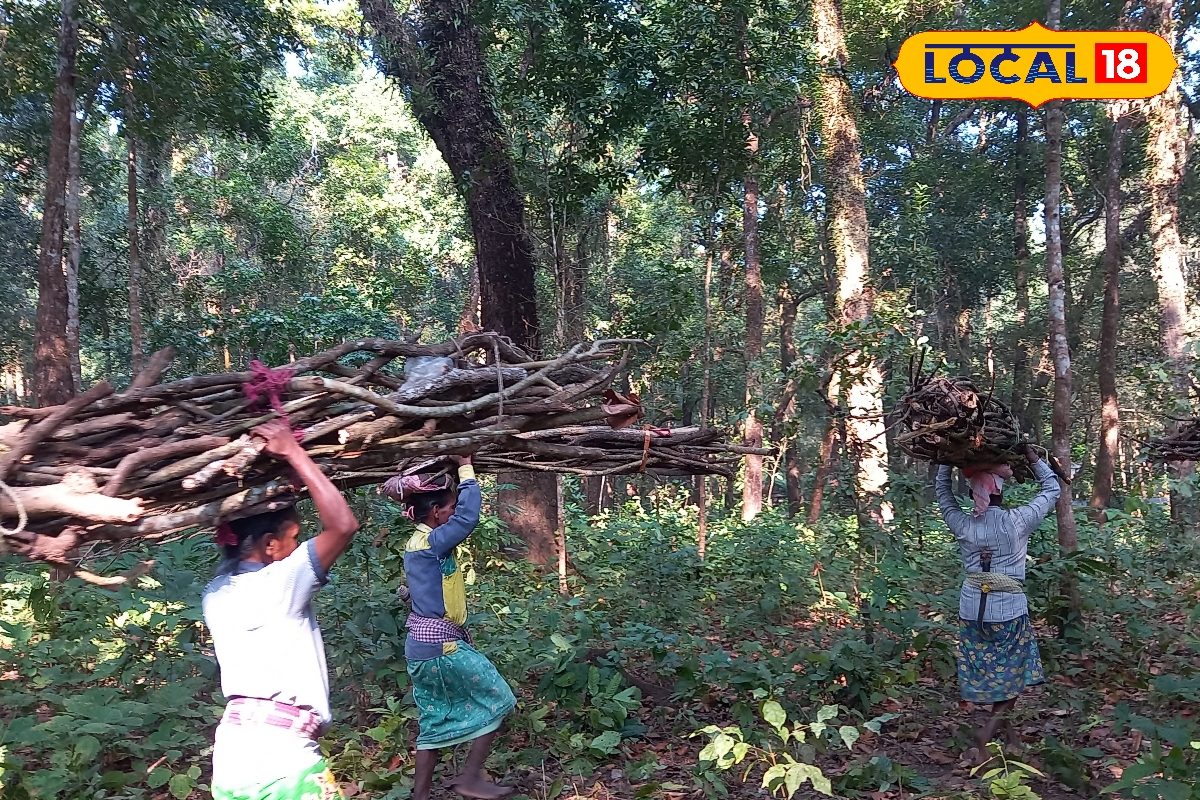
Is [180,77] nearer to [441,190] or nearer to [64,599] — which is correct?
[64,599]

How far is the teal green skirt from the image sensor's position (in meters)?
3.69

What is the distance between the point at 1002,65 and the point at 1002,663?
8.75 meters

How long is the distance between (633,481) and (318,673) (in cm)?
1894

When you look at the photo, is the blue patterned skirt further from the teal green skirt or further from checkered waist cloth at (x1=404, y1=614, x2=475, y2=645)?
checkered waist cloth at (x1=404, y1=614, x2=475, y2=645)

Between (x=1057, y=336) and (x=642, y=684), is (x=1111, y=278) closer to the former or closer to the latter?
(x=1057, y=336)

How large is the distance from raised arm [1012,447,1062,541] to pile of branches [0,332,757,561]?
1.82 metres

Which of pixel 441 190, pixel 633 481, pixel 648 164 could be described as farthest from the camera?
pixel 633 481

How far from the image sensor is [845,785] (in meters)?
4.09

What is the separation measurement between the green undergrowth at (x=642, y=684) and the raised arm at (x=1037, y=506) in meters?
1.00

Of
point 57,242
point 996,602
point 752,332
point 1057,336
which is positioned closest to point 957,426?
point 996,602

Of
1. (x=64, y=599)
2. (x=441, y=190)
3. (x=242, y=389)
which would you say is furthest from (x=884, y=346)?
(x=441, y=190)

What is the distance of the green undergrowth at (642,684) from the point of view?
3957 millimetres

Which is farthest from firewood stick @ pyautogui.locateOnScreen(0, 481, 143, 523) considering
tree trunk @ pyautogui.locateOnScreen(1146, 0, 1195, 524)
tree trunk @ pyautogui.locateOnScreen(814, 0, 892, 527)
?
tree trunk @ pyautogui.locateOnScreen(1146, 0, 1195, 524)

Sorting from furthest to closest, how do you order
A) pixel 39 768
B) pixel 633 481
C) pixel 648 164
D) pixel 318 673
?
pixel 633 481 < pixel 648 164 < pixel 39 768 < pixel 318 673
